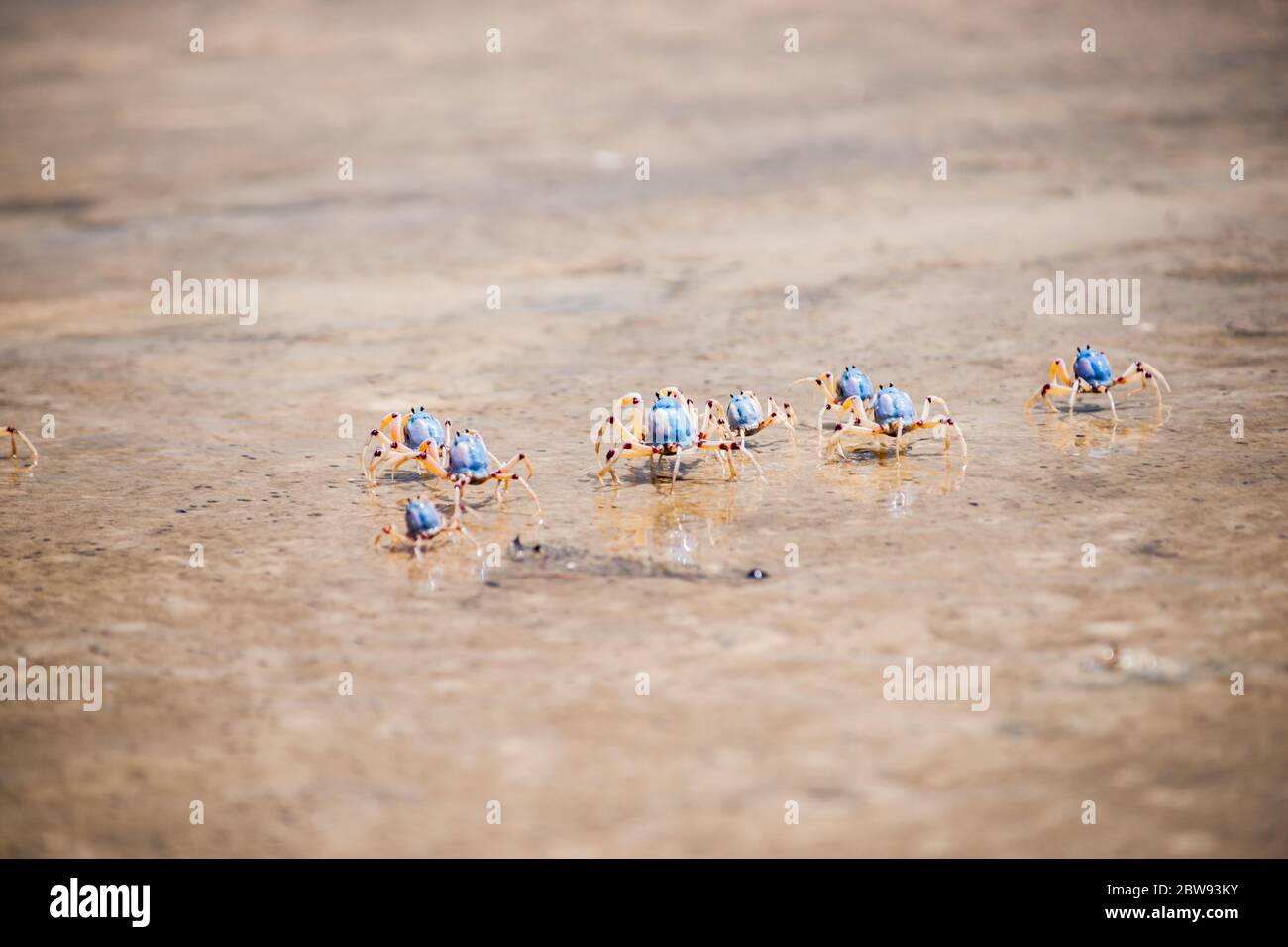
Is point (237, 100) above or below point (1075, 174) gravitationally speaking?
above

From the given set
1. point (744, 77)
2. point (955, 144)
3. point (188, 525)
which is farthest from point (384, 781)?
point (744, 77)

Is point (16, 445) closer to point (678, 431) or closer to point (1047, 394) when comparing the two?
point (678, 431)

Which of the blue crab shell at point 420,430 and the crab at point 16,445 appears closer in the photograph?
the blue crab shell at point 420,430

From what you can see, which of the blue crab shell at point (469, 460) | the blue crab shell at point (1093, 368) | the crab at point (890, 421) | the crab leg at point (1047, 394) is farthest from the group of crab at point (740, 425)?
the blue crab shell at point (1093, 368)

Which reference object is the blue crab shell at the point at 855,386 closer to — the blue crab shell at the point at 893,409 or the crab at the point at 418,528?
the blue crab shell at the point at 893,409

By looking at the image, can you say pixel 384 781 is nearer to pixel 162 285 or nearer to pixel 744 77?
pixel 162 285

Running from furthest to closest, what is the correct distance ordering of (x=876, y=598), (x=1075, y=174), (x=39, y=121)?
1. (x=39, y=121)
2. (x=1075, y=174)
3. (x=876, y=598)

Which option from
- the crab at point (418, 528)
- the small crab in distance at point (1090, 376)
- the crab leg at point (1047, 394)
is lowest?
the crab at point (418, 528)

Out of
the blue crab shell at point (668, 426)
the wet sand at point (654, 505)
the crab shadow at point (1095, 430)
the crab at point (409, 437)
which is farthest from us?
the crab shadow at point (1095, 430)
